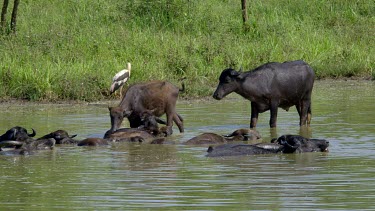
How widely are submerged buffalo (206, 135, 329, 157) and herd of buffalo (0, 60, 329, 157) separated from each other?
326 mm

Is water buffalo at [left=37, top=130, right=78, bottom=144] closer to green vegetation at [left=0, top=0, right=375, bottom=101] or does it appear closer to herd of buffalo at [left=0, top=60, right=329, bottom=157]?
herd of buffalo at [left=0, top=60, right=329, bottom=157]

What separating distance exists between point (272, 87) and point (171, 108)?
1615 mm

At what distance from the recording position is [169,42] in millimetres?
22969

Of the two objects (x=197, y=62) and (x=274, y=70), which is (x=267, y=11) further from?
(x=274, y=70)

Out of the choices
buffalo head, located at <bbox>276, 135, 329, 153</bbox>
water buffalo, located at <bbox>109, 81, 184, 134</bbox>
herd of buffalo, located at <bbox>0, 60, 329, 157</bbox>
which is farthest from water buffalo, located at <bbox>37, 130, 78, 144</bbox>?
buffalo head, located at <bbox>276, 135, 329, 153</bbox>

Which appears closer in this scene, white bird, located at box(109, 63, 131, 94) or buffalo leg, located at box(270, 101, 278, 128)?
buffalo leg, located at box(270, 101, 278, 128)

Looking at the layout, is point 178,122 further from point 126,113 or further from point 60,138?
point 60,138

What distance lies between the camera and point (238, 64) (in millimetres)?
21938

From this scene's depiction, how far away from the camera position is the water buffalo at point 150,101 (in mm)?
14914

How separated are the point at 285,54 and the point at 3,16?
670 cm

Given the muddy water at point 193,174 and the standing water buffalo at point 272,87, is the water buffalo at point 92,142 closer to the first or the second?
the muddy water at point 193,174

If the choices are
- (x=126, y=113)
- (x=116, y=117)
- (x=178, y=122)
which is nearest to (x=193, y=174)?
(x=116, y=117)

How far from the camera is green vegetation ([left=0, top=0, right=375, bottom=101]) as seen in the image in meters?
19.5

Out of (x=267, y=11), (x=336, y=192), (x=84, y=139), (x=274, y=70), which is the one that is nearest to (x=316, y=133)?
(x=274, y=70)
